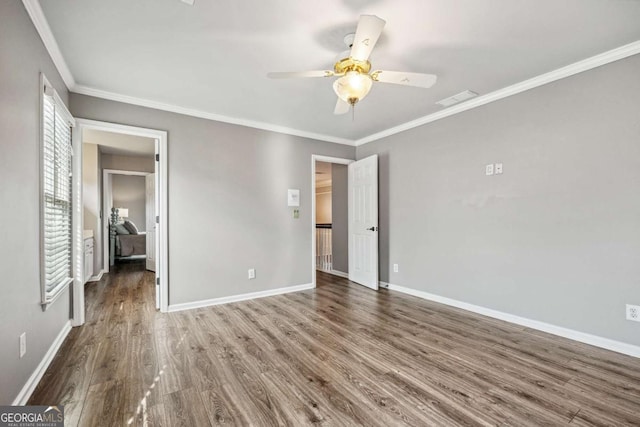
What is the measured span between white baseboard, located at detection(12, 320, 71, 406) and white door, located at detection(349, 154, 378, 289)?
12.0 ft

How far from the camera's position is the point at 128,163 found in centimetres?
645

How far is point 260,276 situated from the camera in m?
4.18

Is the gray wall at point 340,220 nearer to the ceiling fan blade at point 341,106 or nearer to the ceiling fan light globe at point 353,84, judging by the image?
the ceiling fan blade at point 341,106

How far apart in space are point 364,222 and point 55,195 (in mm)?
3729

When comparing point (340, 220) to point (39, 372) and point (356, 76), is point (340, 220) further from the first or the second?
point (39, 372)

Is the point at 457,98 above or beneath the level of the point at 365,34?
above

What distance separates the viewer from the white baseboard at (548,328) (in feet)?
7.95

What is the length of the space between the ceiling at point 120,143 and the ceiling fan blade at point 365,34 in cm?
381

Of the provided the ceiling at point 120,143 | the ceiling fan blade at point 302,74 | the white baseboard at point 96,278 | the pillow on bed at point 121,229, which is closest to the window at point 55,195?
the ceiling fan blade at point 302,74

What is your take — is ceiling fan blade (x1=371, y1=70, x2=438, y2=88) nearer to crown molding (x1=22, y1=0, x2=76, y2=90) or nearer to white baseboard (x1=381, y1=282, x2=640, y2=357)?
crown molding (x1=22, y1=0, x2=76, y2=90)

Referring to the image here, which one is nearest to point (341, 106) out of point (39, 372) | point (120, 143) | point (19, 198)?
point (19, 198)

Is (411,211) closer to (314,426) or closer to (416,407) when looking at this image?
(416,407)

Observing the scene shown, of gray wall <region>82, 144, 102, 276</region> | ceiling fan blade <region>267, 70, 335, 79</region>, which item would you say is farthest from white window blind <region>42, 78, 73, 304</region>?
gray wall <region>82, 144, 102, 276</region>

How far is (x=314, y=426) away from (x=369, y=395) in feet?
1.46
